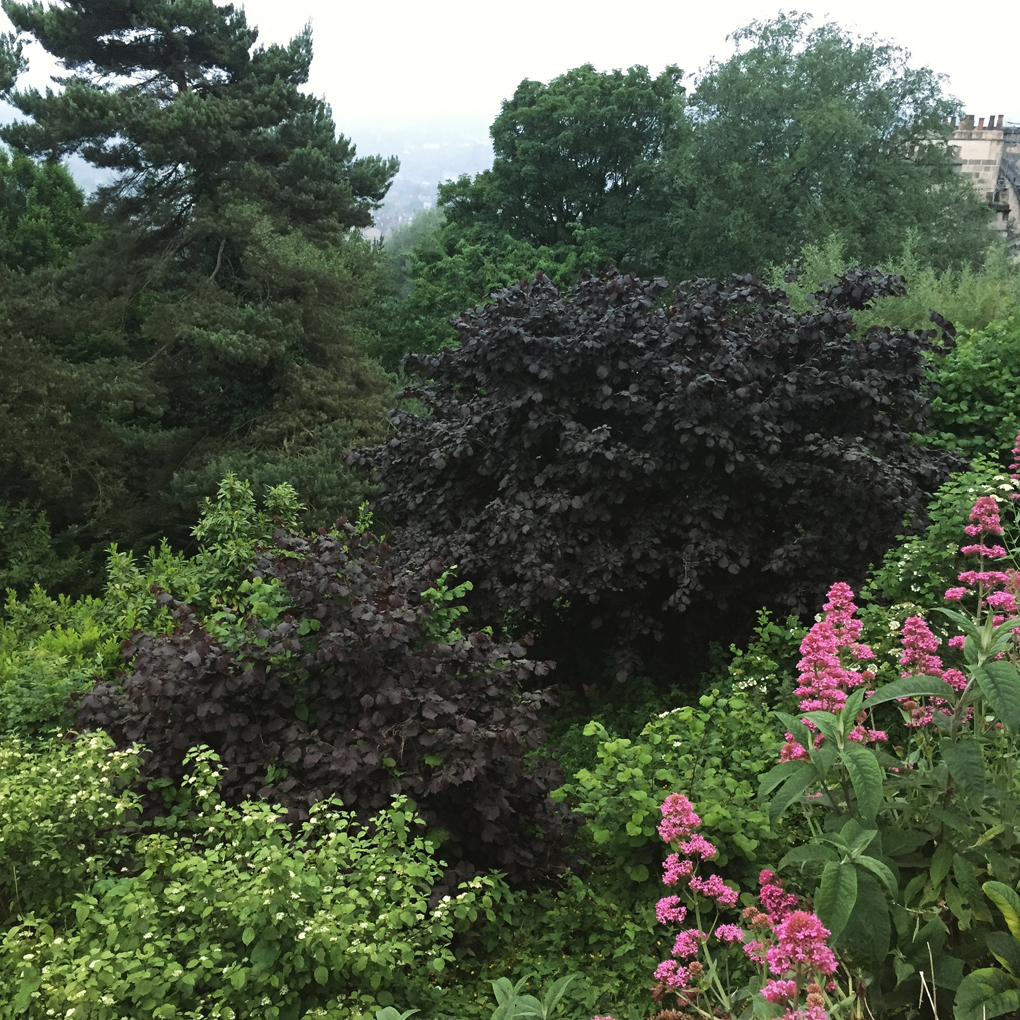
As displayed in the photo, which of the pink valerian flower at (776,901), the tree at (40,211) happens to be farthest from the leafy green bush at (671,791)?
the tree at (40,211)

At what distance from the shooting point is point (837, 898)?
6.65 ft

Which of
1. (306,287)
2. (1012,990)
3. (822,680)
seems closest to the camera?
(1012,990)

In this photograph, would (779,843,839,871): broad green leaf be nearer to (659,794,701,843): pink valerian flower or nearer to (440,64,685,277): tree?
(659,794,701,843): pink valerian flower

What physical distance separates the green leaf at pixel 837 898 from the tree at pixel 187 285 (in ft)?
39.6

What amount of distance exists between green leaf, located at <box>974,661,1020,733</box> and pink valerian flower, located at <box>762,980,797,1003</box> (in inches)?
33.6

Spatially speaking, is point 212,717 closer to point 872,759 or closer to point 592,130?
point 872,759

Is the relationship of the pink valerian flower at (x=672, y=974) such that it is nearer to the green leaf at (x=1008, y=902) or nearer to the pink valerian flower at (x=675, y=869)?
the pink valerian flower at (x=675, y=869)

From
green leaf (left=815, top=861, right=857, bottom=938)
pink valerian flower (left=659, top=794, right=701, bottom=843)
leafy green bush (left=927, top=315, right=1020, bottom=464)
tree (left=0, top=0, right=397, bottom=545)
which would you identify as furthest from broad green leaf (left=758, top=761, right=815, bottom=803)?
tree (left=0, top=0, right=397, bottom=545)

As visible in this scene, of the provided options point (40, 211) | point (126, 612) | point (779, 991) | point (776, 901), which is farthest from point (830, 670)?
point (40, 211)

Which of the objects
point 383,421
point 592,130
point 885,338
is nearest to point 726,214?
point 592,130

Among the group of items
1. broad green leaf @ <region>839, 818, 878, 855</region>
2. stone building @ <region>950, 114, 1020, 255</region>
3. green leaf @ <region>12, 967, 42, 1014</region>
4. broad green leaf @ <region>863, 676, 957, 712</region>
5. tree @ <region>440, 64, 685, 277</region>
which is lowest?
green leaf @ <region>12, 967, 42, 1014</region>

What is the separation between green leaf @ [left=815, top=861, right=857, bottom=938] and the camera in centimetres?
199

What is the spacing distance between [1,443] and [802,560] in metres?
12.9

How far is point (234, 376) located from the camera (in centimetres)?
1628
